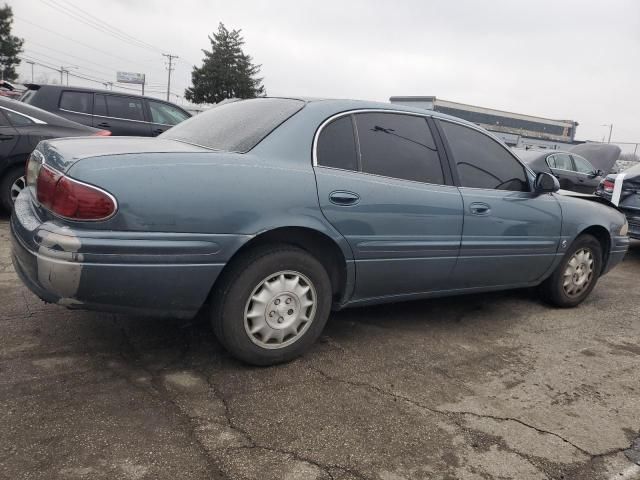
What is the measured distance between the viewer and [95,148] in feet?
8.64

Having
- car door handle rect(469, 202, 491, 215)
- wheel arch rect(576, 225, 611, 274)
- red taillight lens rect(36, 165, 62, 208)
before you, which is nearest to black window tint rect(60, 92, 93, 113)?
red taillight lens rect(36, 165, 62, 208)

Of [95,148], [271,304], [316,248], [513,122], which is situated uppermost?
[513,122]

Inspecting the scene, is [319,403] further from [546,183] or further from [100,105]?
[100,105]

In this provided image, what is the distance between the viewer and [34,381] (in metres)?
2.55

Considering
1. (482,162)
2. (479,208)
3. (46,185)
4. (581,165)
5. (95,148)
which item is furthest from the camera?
(581,165)

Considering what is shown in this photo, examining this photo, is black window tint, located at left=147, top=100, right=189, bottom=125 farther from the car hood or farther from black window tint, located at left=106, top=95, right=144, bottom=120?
the car hood

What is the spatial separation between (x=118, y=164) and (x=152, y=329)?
1275 millimetres

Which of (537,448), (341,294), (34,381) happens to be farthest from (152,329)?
(537,448)

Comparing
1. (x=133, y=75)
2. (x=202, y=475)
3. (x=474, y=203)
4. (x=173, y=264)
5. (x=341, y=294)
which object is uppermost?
(x=133, y=75)

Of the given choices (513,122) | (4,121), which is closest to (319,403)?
(4,121)

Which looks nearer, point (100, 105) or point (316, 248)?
point (316, 248)

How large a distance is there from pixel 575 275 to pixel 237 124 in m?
3.23

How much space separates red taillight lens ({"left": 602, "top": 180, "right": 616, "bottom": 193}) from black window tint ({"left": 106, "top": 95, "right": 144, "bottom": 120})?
24.4 feet

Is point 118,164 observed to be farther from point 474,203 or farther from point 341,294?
point 474,203
